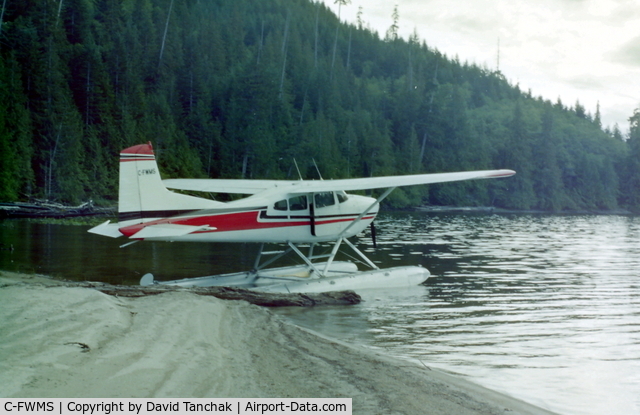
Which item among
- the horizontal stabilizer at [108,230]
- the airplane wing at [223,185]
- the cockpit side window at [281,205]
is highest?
the airplane wing at [223,185]

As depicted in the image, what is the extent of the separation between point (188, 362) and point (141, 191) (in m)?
5.40

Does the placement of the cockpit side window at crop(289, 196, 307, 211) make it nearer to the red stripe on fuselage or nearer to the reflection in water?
the red stripe on fuselage

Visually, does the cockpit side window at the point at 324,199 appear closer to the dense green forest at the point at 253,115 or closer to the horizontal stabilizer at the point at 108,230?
the horizontal stabilizer at the point at 108,230

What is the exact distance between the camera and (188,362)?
4.42 metres

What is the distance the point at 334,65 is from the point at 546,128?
28432 millimetres

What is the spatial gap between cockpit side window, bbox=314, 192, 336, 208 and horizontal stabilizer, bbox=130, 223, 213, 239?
257 cm

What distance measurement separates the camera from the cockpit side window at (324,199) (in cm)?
1116

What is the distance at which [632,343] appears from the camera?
23.4ft

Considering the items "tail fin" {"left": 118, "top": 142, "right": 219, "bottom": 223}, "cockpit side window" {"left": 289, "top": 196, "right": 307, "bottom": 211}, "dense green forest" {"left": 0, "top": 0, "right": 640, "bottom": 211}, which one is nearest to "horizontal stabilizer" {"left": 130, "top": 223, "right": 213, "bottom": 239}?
"tail fin" {"left": 118, "top": 142, "right": 219, "bottom": 223}

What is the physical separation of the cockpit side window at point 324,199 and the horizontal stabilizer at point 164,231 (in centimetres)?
257

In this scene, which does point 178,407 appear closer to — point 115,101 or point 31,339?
point 31,339

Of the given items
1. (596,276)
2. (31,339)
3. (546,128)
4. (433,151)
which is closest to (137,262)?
(31,339)

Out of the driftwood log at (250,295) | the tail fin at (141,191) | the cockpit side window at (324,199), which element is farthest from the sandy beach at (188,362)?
the cockpit side window at (324,199)

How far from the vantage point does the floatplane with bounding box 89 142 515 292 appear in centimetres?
932
